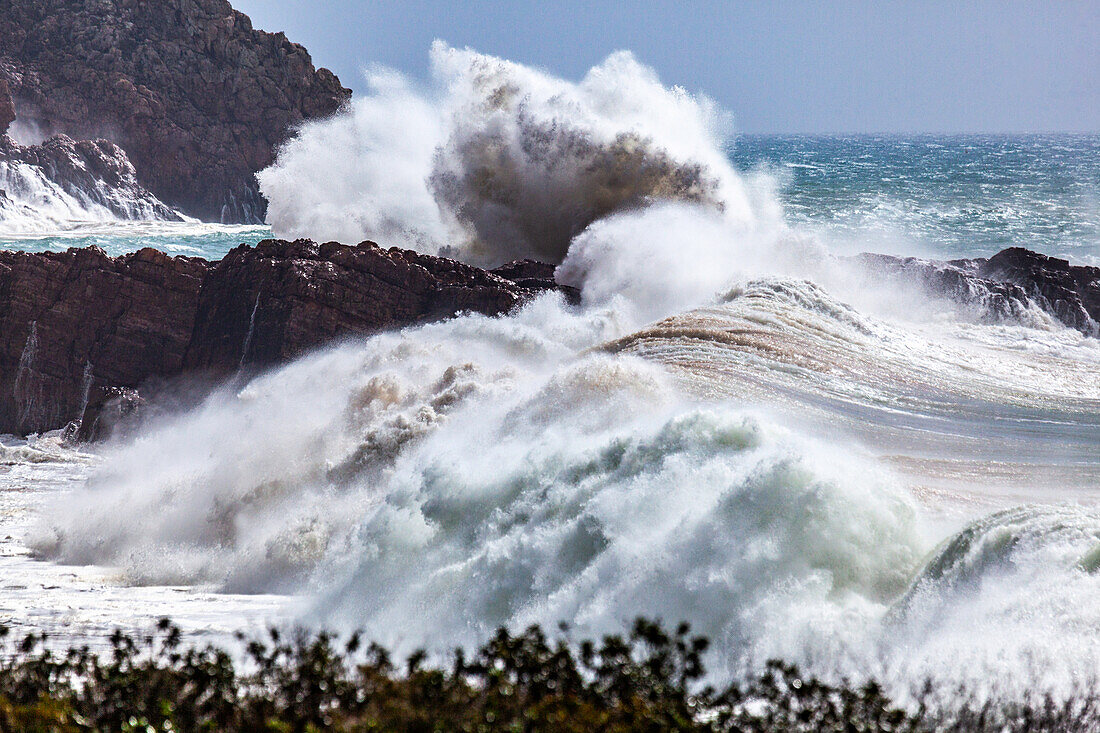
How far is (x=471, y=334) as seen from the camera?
16.0m

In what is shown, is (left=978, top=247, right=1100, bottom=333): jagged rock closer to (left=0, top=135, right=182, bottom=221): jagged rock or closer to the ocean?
the ocean

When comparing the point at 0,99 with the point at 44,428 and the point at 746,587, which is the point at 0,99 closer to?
the point at 44,428

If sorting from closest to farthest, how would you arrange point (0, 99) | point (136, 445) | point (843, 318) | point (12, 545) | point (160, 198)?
1. point (12, 545)
2. point (843, 318)
3. point (136, 445)
4. point (0, 99)
5. point (160, 198)

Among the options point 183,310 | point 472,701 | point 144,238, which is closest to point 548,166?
point 183,310

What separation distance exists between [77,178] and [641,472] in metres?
53.3

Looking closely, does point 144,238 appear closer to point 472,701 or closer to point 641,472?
point 641,472

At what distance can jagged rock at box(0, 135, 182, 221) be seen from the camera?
48.9 m

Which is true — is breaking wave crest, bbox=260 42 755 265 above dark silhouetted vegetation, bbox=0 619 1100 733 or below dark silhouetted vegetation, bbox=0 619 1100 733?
above

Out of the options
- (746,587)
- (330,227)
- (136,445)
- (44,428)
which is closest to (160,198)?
(330,227)

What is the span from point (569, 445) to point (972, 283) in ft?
54.3

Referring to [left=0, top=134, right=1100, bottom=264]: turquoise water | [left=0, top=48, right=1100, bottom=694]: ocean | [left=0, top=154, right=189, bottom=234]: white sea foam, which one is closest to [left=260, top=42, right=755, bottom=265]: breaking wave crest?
[left=0, top=48, right=1100, bottom=694]: ocean

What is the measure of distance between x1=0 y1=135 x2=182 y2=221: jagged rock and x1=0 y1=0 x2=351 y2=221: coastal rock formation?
12.2 feet

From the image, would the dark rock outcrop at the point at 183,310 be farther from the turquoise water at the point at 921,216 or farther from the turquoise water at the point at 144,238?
the turquoise water at the point at 921,216

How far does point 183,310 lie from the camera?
23.0 meters
